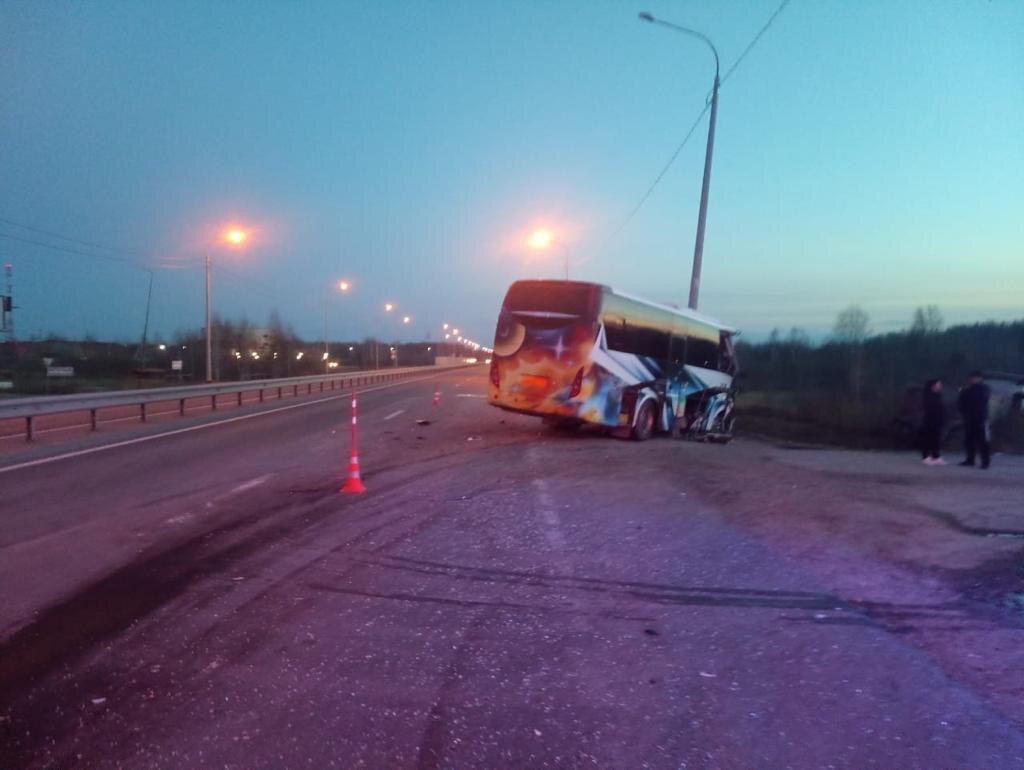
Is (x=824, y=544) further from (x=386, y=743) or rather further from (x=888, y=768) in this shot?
(x=386, y=743)

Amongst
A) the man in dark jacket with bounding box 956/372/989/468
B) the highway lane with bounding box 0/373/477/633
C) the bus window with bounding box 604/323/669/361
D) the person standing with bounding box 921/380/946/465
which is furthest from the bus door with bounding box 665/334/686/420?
the highway lane with bounding box 0/373/477/633

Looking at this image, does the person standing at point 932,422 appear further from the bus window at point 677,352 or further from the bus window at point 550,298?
the bus window at point 550,298

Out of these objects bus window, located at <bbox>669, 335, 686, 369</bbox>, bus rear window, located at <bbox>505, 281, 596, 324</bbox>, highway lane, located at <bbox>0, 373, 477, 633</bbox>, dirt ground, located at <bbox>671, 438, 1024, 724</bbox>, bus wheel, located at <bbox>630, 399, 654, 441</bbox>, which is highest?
bus rear window, located at <bbox>505, 281, 596, 324</bbox>

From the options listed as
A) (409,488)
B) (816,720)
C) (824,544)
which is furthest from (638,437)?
(816,720)

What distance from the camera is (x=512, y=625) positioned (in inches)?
258

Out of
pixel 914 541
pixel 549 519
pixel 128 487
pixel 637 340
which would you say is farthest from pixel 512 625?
pixel 637 340

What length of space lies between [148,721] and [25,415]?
1749cm

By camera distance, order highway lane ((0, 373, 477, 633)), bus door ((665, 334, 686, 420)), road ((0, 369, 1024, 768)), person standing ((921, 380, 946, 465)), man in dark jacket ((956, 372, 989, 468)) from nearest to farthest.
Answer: road ((0, 369, 1024, 768))
highway lane ((0, 373, 477, 633))
man in dark jacket ((956, 372, 989, 468))
person standing ((921, 380, 946, 465))
bus door ((665, 334, 686, 420))

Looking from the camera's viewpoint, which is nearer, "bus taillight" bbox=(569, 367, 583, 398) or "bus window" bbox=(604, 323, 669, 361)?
"bus taillight" bbox=(569, 367, 583, 398)

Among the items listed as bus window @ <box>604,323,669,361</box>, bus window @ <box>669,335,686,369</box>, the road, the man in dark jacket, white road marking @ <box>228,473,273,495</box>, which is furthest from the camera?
bus window @ <box>669,335,686,369</box>

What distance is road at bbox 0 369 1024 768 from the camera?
184 inches

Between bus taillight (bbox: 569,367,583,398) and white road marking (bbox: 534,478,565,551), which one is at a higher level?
bus taillight (bbox: 569,367,583,398)

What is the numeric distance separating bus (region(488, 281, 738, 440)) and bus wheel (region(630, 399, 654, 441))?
0.07ft

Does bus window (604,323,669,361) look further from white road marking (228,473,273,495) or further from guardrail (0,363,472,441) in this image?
guardrail (0,363,472,441)
